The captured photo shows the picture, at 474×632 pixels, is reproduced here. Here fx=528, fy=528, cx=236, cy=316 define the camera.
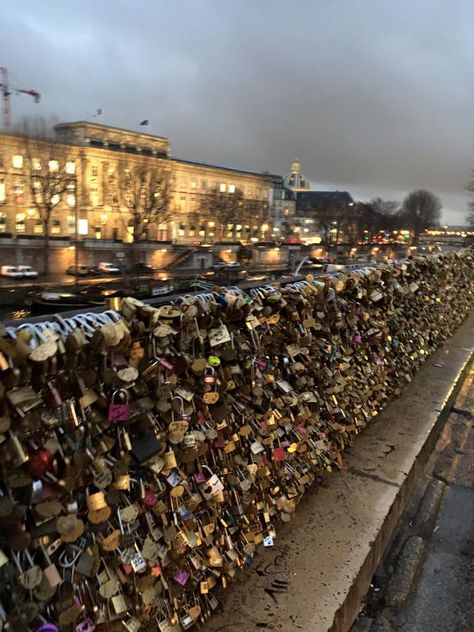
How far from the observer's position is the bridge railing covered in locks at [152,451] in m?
1.73

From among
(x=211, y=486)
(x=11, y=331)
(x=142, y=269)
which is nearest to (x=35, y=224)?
(x=142, y=269)

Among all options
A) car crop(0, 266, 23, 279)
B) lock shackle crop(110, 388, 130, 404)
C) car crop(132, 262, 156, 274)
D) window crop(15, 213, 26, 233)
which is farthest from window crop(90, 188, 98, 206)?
lock shackle crop(110, 388, 130, 404)

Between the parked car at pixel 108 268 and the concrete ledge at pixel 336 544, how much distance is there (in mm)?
51637

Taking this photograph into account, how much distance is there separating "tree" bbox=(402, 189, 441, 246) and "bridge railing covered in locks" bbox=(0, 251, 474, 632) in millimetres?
140117

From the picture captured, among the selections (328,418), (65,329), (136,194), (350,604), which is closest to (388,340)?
(328,418)

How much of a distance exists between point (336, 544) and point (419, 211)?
151 m

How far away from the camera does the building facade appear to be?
63.5 meters

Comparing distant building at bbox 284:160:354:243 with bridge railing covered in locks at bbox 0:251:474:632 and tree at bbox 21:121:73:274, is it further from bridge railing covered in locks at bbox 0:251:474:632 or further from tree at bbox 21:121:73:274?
bridge railing covered in locks at bbox 0:251:474:632

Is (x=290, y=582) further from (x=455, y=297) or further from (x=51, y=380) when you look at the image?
(x=455, y=297)

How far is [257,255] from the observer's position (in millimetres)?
78750

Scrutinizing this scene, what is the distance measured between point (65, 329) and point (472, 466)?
429cm

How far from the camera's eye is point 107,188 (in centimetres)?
8469

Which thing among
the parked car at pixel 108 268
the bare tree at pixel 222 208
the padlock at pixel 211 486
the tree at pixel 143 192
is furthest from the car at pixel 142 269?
the padlock at pixel 211 486

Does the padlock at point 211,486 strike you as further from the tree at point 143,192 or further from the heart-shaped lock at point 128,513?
the tree at point 143,192
